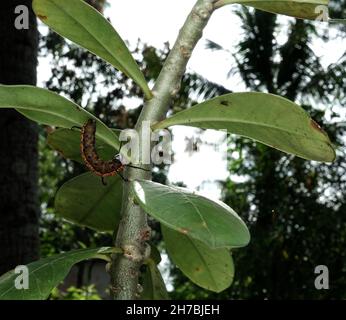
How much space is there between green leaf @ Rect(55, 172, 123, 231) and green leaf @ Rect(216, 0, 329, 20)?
30 centimetres

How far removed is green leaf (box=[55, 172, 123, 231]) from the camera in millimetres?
890

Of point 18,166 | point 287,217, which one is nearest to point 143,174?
point 18,166

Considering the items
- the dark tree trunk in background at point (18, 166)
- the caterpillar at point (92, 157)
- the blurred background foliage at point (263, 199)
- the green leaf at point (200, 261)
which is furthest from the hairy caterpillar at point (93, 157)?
the blurred background foliage at point (263, 199)

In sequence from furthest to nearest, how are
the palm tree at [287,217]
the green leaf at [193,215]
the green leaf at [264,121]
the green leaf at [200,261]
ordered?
the palm tree at [287,217], the green leaf at [200,261], the green leaf at [264,121], the green leaf at [193,215]

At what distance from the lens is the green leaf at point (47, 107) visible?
712 millimetres

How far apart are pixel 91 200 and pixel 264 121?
30 cm

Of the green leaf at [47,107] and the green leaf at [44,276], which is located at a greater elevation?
the green leaf at [47,107]

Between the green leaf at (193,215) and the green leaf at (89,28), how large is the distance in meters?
0.17

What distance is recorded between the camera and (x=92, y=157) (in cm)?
75

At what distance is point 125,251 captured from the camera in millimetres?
656

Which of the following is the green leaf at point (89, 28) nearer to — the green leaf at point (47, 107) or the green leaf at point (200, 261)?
the green leaf at point (47, 107)

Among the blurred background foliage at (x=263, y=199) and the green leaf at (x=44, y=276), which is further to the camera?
the blurred background foliage at (x=263, y=199)
